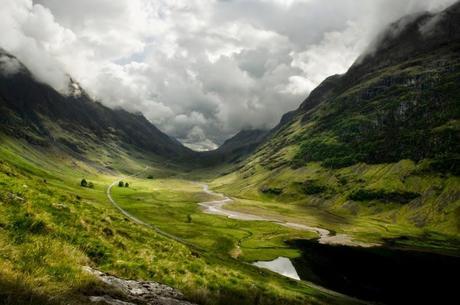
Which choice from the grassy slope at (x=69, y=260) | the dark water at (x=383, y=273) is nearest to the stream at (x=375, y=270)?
the dark water at (x=383, y=273)

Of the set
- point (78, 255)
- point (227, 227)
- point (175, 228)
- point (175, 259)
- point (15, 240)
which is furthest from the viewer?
point (227, 227)

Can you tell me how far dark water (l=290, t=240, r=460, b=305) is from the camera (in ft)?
286

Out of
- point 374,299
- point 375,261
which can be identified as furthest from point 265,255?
point 374,299

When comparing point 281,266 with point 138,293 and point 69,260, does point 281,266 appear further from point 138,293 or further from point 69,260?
point 69,260

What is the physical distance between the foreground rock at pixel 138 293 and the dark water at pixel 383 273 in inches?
3039

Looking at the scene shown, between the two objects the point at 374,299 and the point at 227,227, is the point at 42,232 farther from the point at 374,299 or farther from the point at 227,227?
the point at 227,227

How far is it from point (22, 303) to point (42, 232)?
28.8 ft

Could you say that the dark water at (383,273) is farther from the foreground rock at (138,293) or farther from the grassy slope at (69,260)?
the foreground rock at (138,293)

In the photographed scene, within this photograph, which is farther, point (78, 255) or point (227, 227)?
point (227, 227)

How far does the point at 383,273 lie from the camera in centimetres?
10875

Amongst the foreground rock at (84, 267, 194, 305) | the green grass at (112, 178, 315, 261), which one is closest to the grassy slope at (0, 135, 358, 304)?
the foreground rock at (84, 267, 194, 305)

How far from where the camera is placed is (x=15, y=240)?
46.4ft

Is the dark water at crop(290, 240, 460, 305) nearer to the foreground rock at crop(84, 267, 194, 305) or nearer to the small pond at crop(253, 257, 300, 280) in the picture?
the small pond at crop(253, 257, 300, 280)

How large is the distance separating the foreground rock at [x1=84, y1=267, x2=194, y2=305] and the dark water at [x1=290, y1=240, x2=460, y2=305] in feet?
253
